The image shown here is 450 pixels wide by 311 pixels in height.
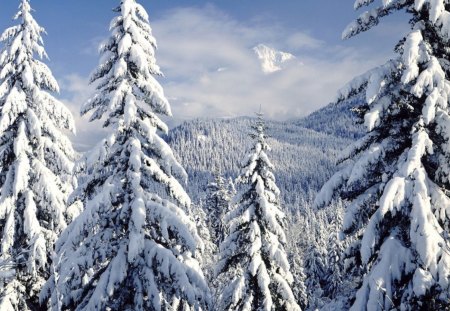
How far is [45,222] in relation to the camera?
→ 1684 centimetres

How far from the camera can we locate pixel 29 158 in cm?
1631

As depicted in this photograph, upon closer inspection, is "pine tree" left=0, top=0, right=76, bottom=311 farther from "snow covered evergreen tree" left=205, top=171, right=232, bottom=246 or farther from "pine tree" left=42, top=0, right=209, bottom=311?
"snow covered evergreen tree" left=205, top=171, right=232, bottom=246

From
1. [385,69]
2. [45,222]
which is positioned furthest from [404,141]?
Result: [45,222]

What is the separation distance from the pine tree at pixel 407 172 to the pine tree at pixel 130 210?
442 cm

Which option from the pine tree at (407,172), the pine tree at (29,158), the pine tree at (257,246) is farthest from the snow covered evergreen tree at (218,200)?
the pine tree at (407,172)

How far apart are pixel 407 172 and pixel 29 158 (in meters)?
12.9

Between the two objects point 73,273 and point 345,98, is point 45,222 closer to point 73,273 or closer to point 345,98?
point 73,273

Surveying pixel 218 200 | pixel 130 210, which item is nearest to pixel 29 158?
pixel 130 210

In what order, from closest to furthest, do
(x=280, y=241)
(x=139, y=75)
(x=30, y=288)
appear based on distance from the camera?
(x=139, y=75)
(x=30, y=288)
(x=280, y=241)

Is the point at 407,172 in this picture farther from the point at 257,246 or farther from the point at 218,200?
the point at 218,200

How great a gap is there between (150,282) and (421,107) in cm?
837

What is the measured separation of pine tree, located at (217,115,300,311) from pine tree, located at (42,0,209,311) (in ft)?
20.6

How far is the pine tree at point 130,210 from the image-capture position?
12.4 meters

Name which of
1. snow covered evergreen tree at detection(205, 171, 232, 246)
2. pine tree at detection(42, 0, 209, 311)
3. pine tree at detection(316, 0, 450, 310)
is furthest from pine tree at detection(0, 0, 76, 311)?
snow covered evergreen tree at detection(205, 171, 232, 246)
